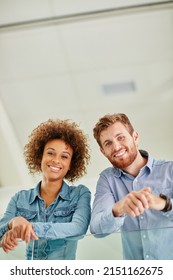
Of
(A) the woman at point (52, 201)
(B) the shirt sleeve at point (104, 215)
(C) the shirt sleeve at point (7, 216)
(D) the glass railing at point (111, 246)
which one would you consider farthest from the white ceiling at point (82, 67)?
(D) the glass railing at point (111, 246)

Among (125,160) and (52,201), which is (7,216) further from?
(125,160)

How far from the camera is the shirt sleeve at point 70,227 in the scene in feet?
4.67

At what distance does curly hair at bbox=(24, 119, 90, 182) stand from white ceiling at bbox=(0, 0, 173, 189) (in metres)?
0.08

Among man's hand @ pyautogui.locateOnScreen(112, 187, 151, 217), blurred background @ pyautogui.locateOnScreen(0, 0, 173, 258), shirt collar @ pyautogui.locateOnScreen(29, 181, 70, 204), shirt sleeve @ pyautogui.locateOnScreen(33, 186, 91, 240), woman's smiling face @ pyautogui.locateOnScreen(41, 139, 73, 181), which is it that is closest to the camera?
man's hand @ pyautogui.locateOnScreen(112, 187, 151, 217)

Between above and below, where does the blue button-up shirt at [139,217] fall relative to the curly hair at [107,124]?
below

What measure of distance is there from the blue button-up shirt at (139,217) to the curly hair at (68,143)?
212 millimetres

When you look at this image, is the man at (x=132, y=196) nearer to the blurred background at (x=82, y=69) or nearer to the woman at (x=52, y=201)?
the woman at (x=52, y=201)

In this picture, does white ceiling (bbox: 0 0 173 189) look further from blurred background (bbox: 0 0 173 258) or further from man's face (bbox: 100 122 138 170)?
man's face (bbox: 100 122 138 170)

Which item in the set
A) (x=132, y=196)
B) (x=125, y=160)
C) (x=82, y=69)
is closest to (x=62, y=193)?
(x=125, y=160)

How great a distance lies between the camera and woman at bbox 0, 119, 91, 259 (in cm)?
137

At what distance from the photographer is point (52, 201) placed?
1.66 metres

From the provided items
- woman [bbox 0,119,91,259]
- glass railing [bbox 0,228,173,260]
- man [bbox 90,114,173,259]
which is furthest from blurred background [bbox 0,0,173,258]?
glass railing [bbox 0,228,173,260]
